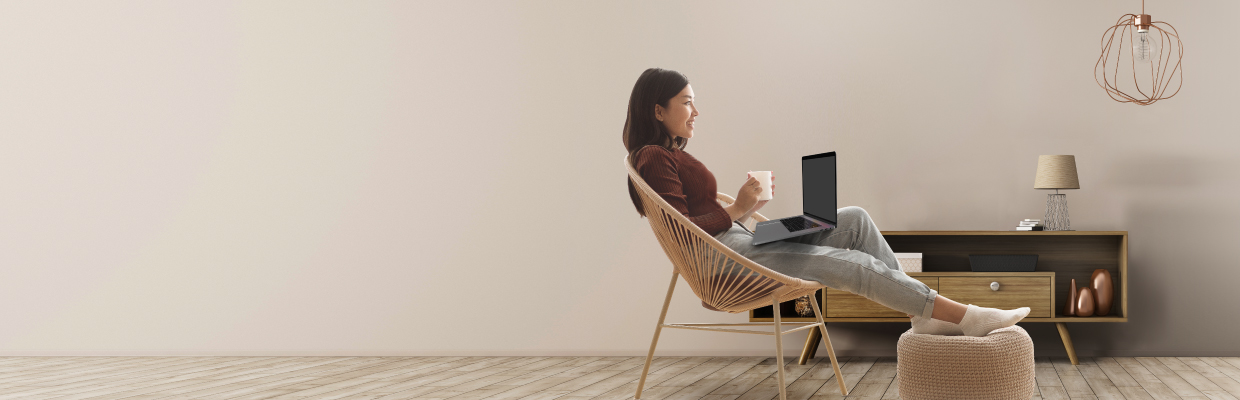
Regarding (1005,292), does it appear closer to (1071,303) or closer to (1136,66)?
(1071,303)

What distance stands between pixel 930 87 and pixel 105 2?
3703 millimetres

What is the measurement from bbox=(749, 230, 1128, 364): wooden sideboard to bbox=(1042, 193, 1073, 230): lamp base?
0.13 ft

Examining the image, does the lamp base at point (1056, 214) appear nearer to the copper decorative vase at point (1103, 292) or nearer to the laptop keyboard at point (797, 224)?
the copper decorative vase at point (1103, 292)

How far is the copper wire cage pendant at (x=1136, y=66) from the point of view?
11.4 ft

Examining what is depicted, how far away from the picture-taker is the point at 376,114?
3854 millimetres

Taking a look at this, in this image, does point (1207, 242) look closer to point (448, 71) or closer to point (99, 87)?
point (448, 71)

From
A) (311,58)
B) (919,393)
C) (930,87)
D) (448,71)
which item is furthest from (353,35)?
(919,393)

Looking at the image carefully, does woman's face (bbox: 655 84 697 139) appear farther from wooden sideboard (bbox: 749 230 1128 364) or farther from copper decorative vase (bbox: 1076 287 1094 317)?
copper decorative vase (bbox: 1076 287 1094 317)

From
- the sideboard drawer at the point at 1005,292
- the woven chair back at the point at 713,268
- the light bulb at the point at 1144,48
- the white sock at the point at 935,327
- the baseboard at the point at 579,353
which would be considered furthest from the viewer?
the baseboard at the point at 579,353

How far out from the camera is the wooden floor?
8.92ft

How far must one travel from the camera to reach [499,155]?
3.80 m

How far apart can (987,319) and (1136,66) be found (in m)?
2.05

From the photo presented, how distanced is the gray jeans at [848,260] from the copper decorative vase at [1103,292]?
54.4 inches

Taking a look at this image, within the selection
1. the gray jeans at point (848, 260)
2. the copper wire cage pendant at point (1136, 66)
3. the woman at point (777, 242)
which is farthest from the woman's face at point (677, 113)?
the copper wire cage pendant at point (1136, 66)
